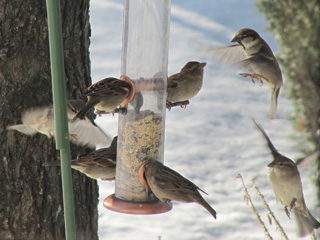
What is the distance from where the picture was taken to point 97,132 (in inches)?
92.0

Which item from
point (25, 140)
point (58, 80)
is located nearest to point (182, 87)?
point (25, 140)

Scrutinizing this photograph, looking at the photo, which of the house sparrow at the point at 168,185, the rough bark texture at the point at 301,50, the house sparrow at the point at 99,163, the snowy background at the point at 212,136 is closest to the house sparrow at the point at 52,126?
the house sparrow at the point at 99,163

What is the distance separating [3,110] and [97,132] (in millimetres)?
418

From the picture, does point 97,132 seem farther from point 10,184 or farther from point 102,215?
point 102,215

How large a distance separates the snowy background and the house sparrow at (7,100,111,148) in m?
0.60

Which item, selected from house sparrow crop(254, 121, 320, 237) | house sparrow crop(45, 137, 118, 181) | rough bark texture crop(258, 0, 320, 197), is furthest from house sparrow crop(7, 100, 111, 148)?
rough bark texture crop(258, 0, 320, 197)

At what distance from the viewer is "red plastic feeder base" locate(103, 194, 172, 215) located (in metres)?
2.05

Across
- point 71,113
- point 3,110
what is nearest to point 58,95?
point 71,113

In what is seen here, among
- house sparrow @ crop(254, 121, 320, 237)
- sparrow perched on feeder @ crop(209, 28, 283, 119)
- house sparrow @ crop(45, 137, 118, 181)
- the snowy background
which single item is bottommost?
the snowy background

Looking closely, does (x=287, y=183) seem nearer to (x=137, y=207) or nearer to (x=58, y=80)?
(x=137, y=207)

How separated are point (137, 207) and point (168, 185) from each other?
0.15 meters

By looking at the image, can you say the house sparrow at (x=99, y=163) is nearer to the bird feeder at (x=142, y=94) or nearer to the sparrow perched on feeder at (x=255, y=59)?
the bird feeder at (x=142, y=94)

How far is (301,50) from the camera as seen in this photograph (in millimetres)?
5590

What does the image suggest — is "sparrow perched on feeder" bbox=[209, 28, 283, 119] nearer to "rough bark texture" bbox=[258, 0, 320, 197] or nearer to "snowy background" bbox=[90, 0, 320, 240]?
"snowy background" bbox=[90, 0, 320, 240]
